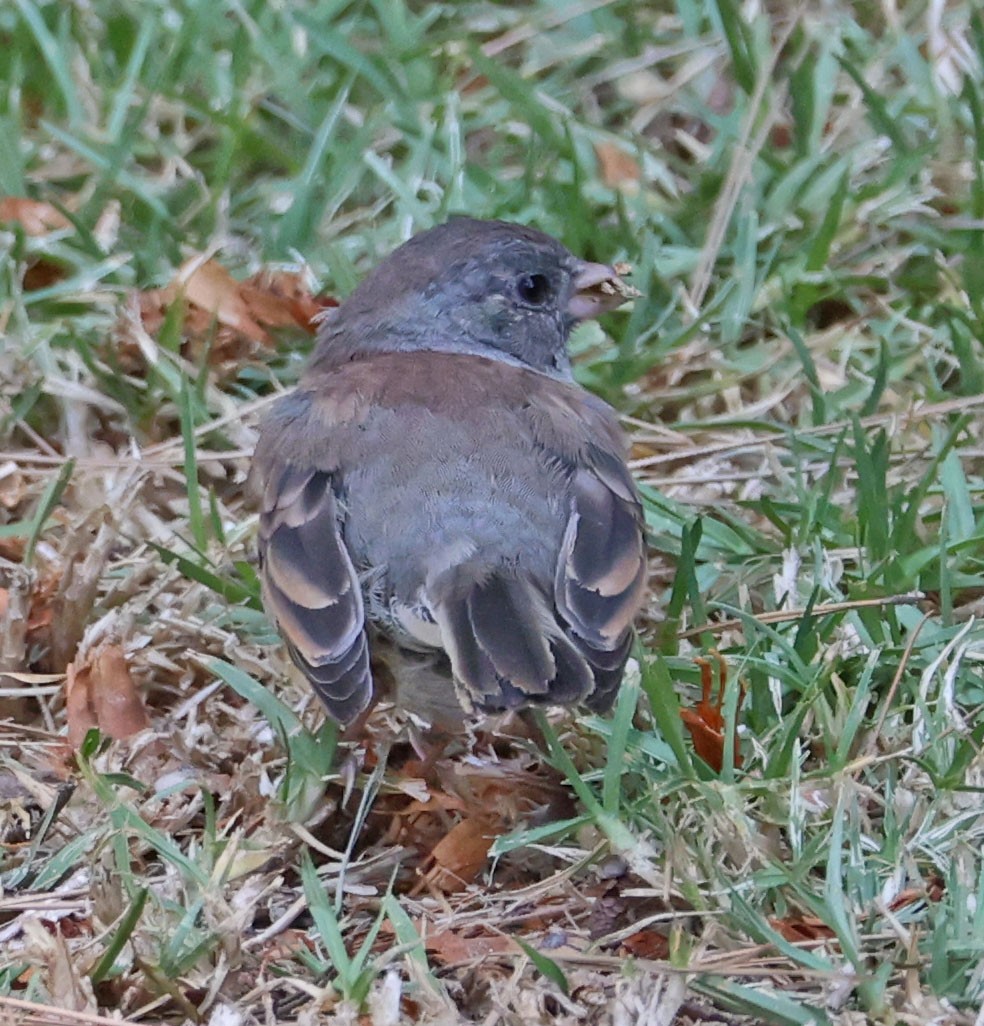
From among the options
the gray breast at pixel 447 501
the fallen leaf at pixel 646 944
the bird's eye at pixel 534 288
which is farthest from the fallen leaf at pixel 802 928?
the bird's eye at pixel 534 288

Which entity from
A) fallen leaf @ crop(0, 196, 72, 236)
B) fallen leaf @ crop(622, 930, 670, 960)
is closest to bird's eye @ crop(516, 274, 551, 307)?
fallen leaf @ crop(0, 196, 72, 236)

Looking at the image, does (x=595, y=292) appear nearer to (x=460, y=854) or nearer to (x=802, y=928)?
(x=460, y=854)

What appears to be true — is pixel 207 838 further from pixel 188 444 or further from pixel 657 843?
pixel 188 444

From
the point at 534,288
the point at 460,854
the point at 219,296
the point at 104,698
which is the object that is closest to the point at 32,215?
the point at 219,296

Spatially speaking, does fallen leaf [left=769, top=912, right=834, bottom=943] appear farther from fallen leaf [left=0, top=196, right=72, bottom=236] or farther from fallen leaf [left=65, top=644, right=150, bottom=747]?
fallen leaf [left=0, top=196, right=72, bottom=236]

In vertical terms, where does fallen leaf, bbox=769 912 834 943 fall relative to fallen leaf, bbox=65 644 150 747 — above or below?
below
